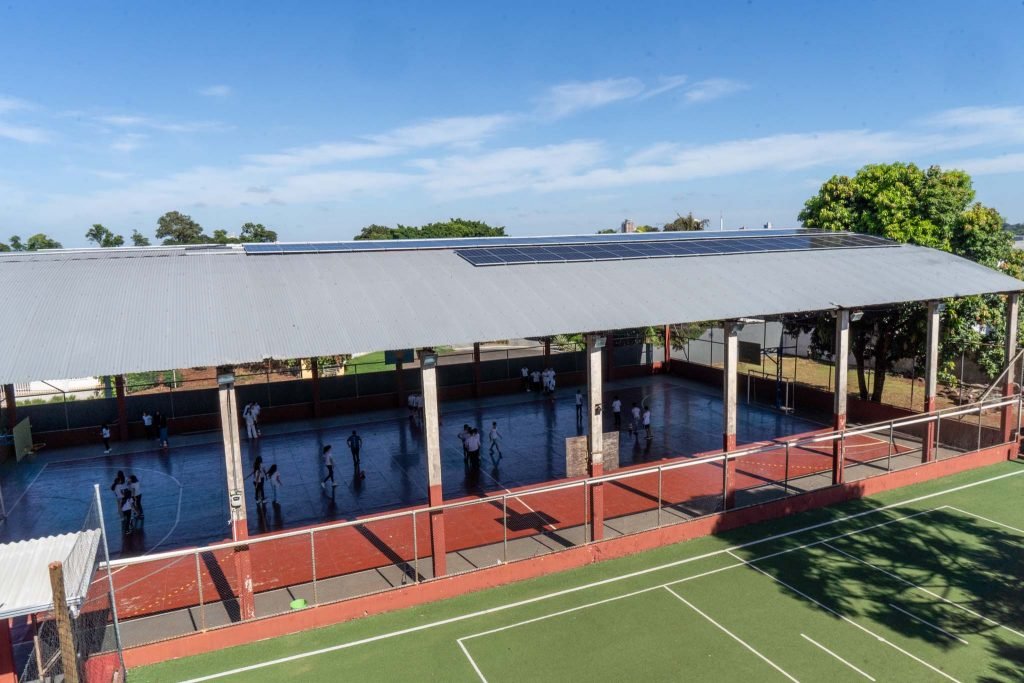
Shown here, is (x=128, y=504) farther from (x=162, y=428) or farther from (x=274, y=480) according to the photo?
(x=162, y=428)

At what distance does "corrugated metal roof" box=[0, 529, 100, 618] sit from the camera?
7114 mm

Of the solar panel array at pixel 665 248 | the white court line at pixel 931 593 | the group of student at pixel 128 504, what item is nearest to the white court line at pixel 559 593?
the white court line at pixel 931 593

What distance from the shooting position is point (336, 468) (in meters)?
20.8

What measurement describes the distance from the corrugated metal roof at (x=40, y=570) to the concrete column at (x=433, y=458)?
18.7 feet

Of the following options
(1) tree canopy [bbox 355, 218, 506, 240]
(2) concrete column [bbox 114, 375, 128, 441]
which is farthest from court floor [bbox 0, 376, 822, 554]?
(1) tree canopy [bbox 355, 218, 506, 240]

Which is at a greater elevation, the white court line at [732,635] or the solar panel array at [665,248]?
the solar panel array at [665,248]

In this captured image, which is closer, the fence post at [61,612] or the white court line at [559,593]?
the fence post at [61,612]

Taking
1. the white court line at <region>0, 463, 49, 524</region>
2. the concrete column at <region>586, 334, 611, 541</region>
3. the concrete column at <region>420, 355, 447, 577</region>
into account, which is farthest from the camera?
the white court line at <region>0, 463, 49, 524</region>

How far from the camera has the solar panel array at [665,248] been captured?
1798 cm

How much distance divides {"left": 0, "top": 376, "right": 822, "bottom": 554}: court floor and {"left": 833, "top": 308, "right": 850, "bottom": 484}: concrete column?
15.4ft

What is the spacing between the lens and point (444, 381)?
30344 mm

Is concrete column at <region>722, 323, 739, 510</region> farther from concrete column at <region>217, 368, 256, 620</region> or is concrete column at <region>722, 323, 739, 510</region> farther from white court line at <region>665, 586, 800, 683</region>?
concrete column at <region>217, 368, 256, 620</region>

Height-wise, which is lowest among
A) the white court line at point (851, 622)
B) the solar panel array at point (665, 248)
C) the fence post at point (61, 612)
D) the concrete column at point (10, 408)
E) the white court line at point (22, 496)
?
the white court line at point (851, 622)

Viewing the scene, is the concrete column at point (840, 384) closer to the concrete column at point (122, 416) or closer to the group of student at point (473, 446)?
the group of student at point (473, 446)
